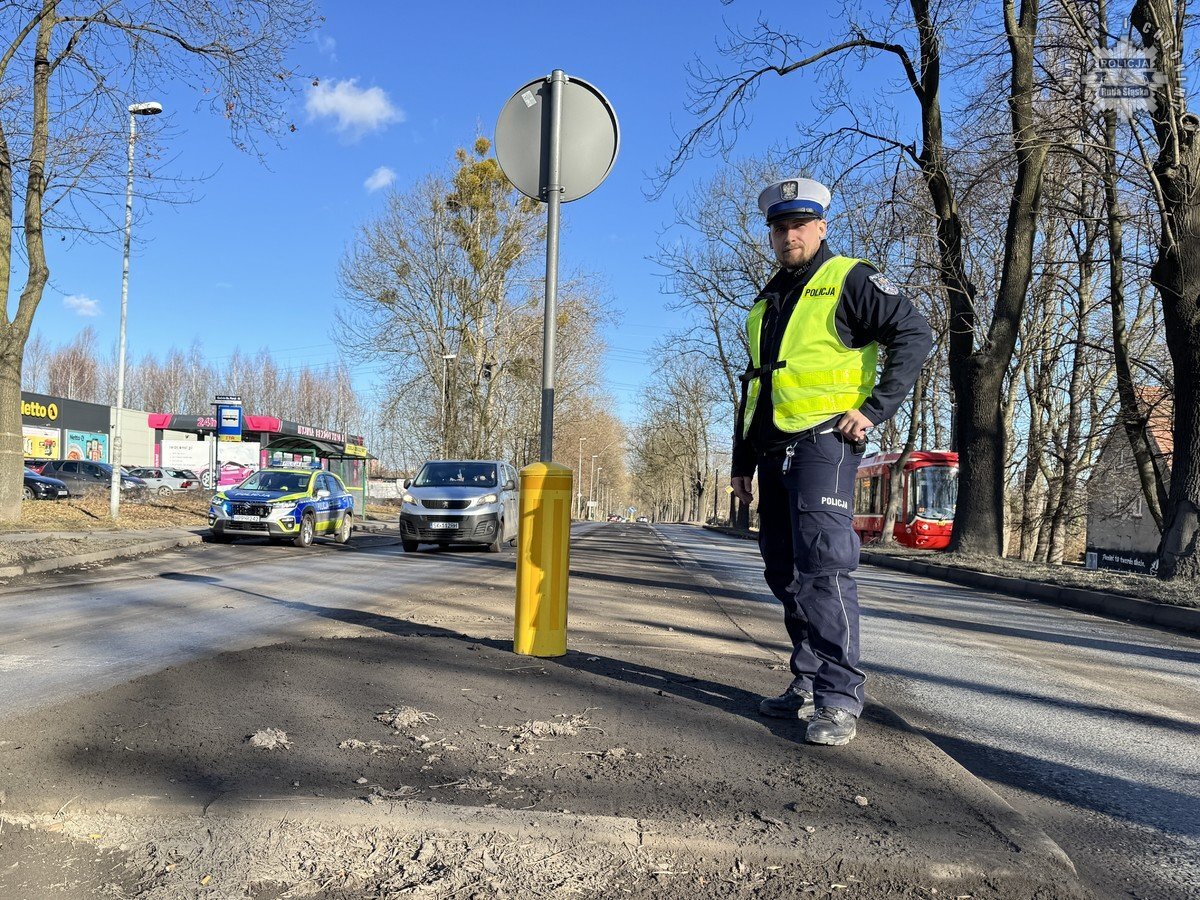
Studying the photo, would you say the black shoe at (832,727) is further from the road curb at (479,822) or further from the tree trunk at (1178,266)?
the tree trunk at (1178,266)

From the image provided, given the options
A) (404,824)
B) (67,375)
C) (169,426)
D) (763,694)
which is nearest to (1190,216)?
(763,694)

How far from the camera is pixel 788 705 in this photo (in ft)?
11.6

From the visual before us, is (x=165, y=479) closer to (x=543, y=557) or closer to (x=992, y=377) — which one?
(x=992, y=377)

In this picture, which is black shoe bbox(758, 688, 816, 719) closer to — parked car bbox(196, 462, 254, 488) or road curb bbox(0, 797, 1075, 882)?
road curb bbox(0, 797, 1075, 882)

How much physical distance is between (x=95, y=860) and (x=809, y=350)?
2.79 metres

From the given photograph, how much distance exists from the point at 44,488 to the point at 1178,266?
107 ft

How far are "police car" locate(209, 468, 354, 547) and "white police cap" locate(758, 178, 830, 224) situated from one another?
14.1m

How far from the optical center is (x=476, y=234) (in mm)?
34000

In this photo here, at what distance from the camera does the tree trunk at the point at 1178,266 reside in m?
10.8

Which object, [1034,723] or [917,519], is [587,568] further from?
[917,519]

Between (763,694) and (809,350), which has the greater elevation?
(809,350)

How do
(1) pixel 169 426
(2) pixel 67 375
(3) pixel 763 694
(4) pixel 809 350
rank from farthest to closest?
(2) pixel 67 375 → (1) pixel 169 426 → (3) pixel 763 694 → (4) pixel 809 350

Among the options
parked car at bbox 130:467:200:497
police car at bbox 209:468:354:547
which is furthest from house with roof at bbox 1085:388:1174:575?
parked car at bbox 130:467:200:497

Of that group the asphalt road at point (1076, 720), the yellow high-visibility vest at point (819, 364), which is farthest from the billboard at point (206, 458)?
the yellow high-visibility vest at point (819, 364)
